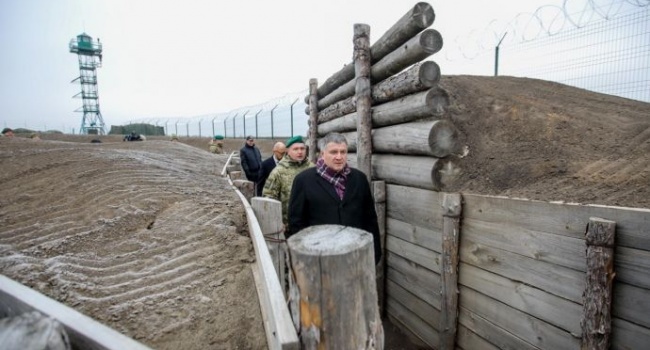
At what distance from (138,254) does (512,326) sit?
11.4 feet

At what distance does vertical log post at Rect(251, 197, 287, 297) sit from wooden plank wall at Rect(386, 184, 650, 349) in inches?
69.3

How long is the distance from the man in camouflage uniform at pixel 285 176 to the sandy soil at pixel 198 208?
0.58m

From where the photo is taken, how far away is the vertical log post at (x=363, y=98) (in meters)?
4.88

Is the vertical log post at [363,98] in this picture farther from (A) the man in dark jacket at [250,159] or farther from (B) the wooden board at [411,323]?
(A) the man in dark jacket at [250,159]

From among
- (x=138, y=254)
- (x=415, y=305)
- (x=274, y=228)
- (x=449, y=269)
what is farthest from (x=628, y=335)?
(x=138, y=254)

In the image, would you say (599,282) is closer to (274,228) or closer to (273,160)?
(274,228)

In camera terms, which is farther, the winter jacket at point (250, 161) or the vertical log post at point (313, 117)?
the vertical log post at point (313, 117)

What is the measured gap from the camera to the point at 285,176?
13.1 feet

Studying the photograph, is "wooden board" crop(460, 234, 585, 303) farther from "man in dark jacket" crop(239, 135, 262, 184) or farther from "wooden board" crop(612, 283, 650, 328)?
"man in dark jacket" crop(239, 135, 262, 184)

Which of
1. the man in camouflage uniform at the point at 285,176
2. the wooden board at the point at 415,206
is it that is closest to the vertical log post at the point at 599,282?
the wooden board at the point at 415,206

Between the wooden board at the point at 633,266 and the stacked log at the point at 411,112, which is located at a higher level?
the stacked log at the point at 411,112

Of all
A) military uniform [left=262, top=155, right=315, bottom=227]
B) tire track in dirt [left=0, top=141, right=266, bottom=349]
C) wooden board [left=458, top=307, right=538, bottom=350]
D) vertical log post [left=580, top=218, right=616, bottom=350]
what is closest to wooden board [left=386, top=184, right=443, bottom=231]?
wooden board [left=458, top=307, right=538, bottom=350]

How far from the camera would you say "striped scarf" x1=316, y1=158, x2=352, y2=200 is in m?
3.05

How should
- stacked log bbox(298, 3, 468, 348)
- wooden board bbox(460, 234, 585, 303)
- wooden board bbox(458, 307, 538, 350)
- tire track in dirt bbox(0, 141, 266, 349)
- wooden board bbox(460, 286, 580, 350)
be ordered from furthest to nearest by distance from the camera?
stacked log bbox(298, 3, 468, 348)
wooden board bbox(458, 307, 538, 350)
wooden board bbox(460, 286, 580, 350)
wooden board bbox(460, 234, 585, 303)
tire track in dirt bbox(0, 141, 266, 349)
